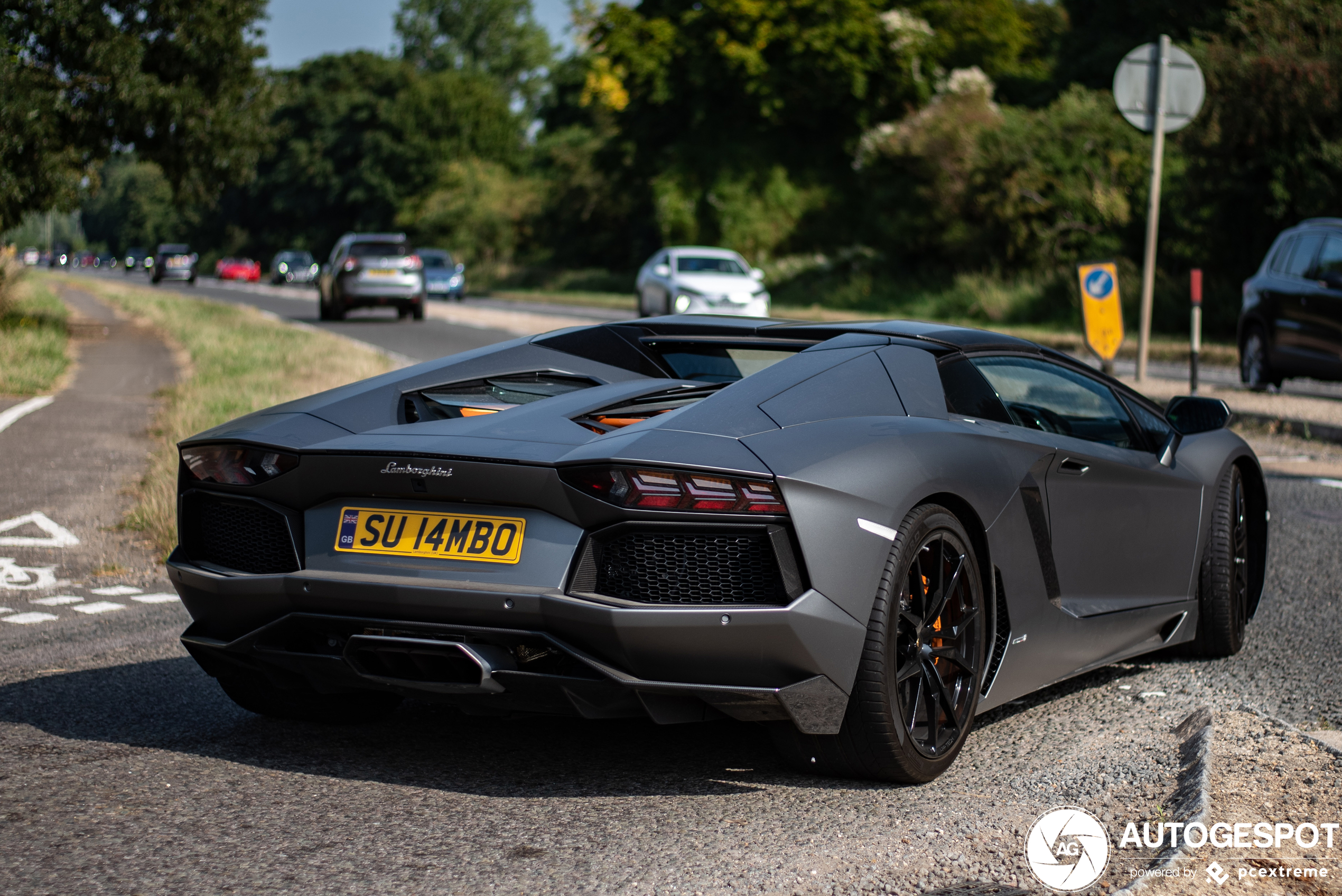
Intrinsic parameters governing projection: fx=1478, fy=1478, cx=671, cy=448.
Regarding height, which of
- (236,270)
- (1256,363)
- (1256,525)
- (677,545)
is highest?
(677,545)

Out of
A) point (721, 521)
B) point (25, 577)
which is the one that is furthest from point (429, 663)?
point (25, 577)

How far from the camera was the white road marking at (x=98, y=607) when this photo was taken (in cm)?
616

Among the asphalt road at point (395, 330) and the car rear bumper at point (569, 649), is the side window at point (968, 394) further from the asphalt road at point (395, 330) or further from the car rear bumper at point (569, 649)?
the asphalt road at point (395, 330)

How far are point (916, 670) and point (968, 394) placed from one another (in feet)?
3.03

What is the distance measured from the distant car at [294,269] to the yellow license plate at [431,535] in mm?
67940

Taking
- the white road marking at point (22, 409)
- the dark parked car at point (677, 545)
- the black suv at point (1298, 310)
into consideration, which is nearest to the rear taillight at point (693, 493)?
the dark parked car at point (677, 545)

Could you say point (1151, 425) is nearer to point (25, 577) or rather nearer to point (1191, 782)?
point (1191, 782)

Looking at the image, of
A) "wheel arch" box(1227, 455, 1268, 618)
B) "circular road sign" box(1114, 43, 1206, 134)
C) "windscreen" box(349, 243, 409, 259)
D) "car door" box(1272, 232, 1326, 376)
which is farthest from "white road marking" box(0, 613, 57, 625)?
"windscreen" box(349, 243, 409, 259)

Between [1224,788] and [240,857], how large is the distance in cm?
234

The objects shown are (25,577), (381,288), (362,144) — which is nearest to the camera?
(25,577)

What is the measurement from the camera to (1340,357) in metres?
13.6

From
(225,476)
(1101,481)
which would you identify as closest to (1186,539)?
(1101,481)

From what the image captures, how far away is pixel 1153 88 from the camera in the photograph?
1449 centimetres

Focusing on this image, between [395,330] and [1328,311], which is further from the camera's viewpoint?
[395,330]
